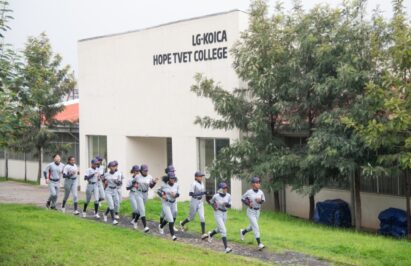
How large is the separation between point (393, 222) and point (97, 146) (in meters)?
15.2

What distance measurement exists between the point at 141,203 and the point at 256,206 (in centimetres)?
362

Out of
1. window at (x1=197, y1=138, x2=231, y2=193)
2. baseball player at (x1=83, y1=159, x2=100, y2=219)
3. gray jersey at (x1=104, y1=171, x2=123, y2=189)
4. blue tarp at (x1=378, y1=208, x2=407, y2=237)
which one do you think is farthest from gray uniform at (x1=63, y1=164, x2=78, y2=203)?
blue tarp at (x1=378, y1=208, x2=407, y2=237)

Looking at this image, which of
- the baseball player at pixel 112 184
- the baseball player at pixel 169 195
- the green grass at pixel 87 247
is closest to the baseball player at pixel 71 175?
the baseball player at pixel 112 184

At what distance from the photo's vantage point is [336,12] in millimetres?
15633

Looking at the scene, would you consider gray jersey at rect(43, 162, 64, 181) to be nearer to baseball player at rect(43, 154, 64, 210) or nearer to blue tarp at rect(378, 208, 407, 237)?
baseball player at rect(43, 154, 64, 210)

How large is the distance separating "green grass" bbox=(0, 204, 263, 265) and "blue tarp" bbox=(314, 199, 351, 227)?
6.72m

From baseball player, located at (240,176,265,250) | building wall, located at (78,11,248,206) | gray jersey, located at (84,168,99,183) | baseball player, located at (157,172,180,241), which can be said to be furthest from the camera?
building wall, located at (78,11,248,206)

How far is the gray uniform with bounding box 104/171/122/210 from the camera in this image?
1552cm

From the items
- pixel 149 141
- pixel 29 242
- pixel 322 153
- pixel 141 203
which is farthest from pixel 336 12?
pixel 149 141

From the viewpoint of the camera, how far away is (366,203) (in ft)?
59.0

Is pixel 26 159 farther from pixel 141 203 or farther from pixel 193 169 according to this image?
pixel 141 203

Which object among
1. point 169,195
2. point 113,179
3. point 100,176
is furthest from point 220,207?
point 100,176

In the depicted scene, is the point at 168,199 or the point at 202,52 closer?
the point at 168,199

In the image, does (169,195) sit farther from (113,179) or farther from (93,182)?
(93,182)
